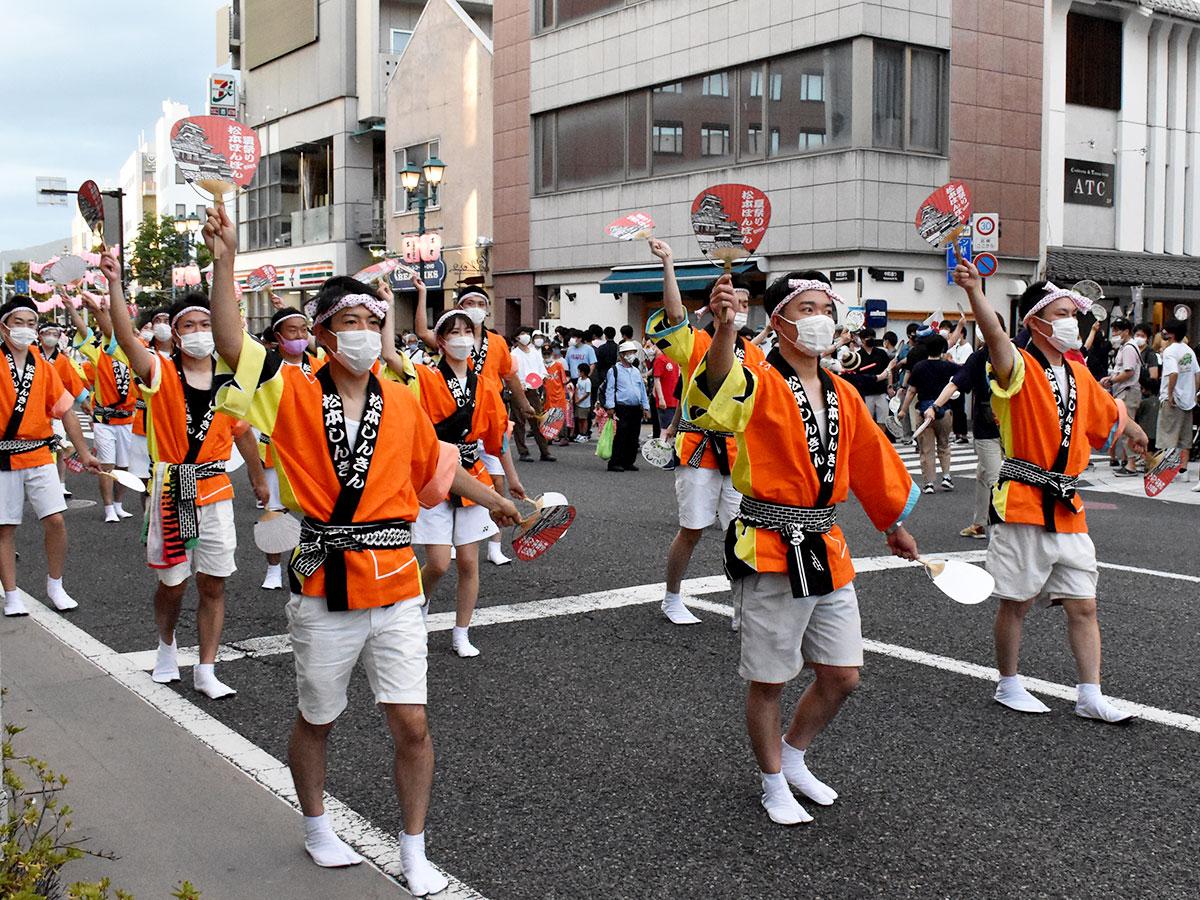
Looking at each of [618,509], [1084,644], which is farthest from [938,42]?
[1084,644]

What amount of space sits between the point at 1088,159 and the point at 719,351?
26.7m

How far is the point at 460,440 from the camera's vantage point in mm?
7031

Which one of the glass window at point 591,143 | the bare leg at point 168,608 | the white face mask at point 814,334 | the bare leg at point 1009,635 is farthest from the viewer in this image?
the glass window at point 591,143

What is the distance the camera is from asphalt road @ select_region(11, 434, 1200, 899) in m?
4.00

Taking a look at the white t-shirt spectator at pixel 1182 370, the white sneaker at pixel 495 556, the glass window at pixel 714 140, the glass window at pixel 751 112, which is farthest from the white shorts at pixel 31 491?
the glass window at pixel 714 140

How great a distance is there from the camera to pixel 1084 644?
5.55 meters

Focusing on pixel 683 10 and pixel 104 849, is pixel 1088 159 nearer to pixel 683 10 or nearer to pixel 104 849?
pixel 683 10

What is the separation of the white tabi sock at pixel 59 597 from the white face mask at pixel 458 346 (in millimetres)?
3179

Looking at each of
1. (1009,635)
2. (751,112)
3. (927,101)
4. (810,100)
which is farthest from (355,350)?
(751,112)

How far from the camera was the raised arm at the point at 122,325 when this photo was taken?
18.0 ft

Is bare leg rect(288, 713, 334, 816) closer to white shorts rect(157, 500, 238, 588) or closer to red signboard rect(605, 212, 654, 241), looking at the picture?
white shorts rect(157, 500, 238, 588)

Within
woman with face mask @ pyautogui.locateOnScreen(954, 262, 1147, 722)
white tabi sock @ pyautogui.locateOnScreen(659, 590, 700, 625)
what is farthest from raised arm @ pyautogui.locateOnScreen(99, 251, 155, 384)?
woman with face mask @ pyautogui.locateOnScreen(954, 262, 1147, 722)

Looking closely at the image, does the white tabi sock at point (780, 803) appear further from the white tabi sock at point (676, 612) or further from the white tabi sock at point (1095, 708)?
the white tabi sock at point (676, 612)

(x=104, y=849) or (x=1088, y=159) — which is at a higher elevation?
(x=1088, y=159)
